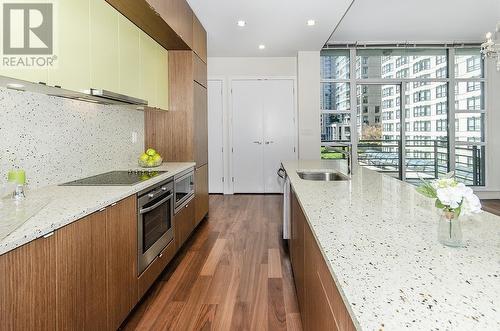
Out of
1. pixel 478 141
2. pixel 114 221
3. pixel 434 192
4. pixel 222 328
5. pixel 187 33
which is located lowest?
pixel 222 328

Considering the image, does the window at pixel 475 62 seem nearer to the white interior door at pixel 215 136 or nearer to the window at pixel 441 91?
the window at pixel 441 91

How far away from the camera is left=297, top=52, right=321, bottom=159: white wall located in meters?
5.78

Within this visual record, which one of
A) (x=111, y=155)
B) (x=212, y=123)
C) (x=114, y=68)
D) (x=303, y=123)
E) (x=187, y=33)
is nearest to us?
(x=114, y=68)

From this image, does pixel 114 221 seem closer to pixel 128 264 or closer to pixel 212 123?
pixel 128 264

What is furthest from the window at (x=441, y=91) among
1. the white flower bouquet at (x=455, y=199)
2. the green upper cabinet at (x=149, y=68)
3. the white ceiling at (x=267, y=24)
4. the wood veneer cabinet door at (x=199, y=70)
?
the white flower bouquet at (x=455, y=199)

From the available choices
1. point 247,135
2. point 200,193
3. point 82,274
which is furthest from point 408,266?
point 247,135

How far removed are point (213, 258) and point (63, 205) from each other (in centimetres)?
177

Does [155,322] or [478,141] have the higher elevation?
[478,141]

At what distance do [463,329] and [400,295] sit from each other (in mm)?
131

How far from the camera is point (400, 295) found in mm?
667

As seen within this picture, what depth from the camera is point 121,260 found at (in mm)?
1831

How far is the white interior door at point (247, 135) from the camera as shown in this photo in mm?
6219

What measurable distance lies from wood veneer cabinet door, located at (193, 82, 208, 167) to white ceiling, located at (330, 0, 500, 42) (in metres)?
2.30

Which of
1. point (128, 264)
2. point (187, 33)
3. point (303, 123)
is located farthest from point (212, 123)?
point (128, 264)
